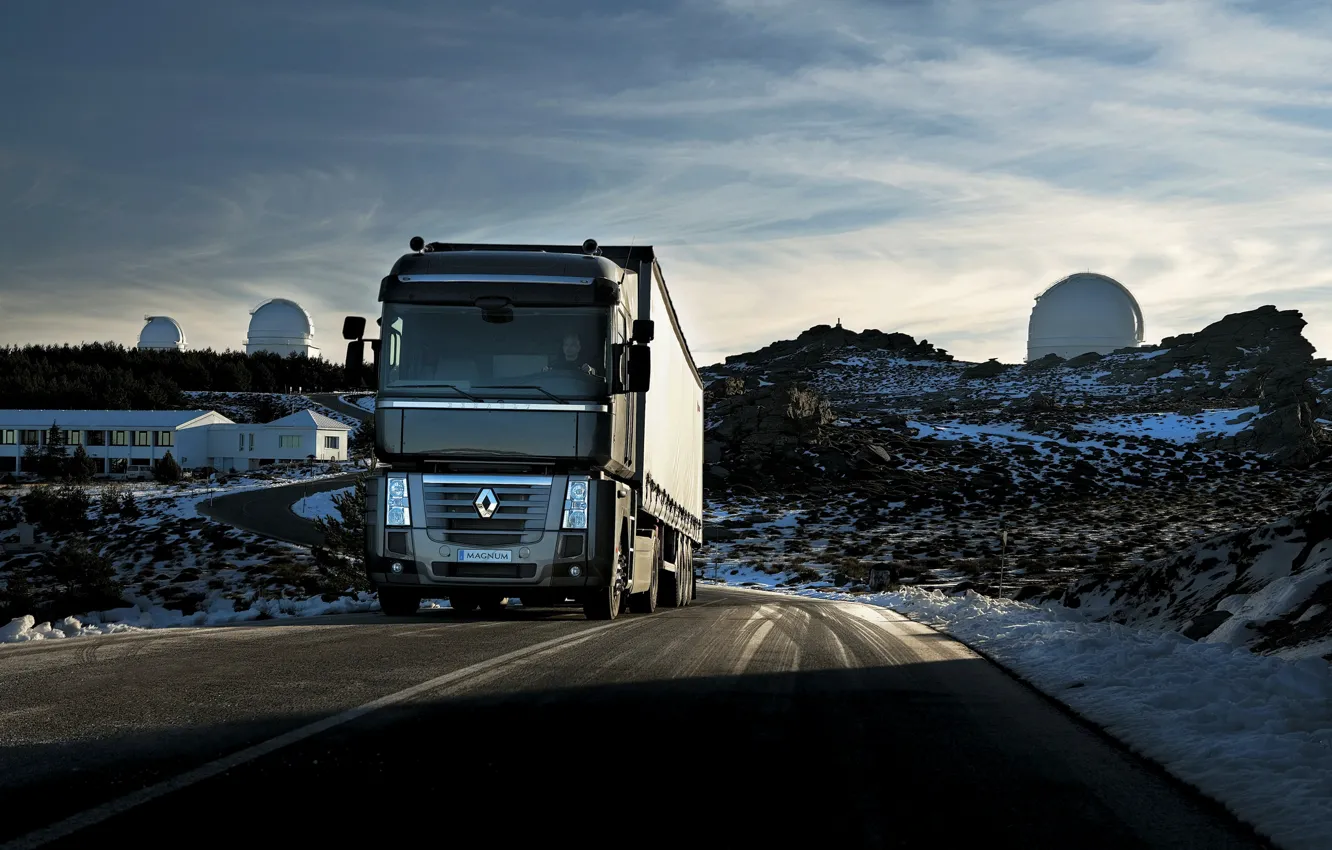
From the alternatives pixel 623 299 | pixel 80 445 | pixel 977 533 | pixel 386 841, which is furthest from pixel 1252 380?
pixel 386 841

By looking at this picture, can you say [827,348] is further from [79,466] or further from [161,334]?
[79,466]

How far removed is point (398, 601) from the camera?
15.0m

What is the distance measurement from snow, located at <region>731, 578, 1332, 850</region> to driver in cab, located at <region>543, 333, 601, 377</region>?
17.5 ft

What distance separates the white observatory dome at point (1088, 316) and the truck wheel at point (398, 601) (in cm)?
11560

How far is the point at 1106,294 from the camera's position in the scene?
395ft

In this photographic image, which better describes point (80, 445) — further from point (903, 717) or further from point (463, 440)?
point (903, 717)

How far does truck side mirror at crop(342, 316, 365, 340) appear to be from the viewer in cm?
1347

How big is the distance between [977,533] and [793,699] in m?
50.1

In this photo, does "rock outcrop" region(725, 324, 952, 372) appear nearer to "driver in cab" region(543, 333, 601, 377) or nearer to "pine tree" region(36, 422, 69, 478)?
"pine tree" region(36, 422, 69, 478)

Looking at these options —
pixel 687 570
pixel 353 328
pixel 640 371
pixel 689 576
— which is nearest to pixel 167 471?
pixel 689 576

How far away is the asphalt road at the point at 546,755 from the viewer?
4.26 m

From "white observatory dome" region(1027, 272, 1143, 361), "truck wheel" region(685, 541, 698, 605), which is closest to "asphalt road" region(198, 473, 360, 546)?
"truck wheel" region(685, 541, 698, 605)

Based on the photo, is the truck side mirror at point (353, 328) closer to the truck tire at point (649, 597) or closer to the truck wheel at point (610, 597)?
the truck wheel at point (610, 597)

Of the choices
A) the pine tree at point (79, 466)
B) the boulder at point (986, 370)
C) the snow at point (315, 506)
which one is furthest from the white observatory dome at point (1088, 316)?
the pine tree at point (79, 466)
